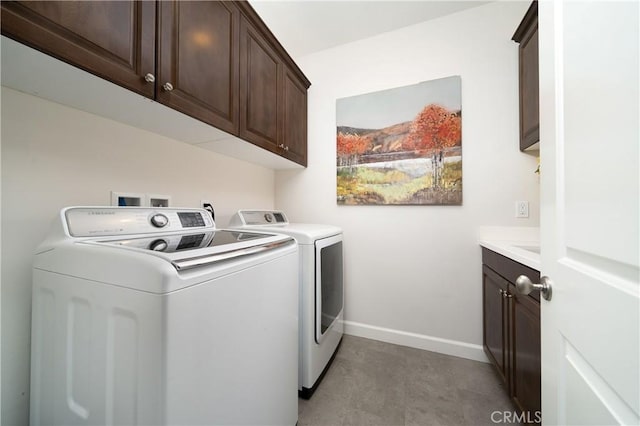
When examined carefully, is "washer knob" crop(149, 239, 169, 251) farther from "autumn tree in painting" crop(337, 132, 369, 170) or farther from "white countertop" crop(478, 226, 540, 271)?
"white countertop" crop(478, 226, 540, 271)

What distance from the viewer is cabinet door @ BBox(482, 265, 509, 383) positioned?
1297 millimetres

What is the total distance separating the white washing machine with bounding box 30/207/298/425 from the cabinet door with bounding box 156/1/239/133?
592 mm

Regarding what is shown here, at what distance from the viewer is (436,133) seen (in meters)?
1.82

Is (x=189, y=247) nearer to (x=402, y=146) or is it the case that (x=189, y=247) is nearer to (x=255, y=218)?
(x=255, y=218)

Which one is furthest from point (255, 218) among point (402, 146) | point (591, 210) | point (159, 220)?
point (591, 210)

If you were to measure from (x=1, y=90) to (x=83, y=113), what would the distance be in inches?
8.7

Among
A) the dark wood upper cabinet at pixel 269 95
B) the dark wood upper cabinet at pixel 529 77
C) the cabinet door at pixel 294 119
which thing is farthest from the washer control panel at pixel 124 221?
the dark wood upper cabinet at pixel 529 77

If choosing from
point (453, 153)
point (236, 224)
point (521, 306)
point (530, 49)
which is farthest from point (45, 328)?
point (530, 49)

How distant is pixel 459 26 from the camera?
5.82 feet

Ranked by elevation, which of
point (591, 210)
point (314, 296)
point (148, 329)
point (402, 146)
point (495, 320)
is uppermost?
point (402, 146)

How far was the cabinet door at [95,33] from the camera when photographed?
0.61 meters

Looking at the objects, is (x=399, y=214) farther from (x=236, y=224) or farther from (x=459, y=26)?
(x=459, y=26)

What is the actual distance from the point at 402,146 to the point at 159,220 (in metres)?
1.81

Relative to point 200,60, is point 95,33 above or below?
below
